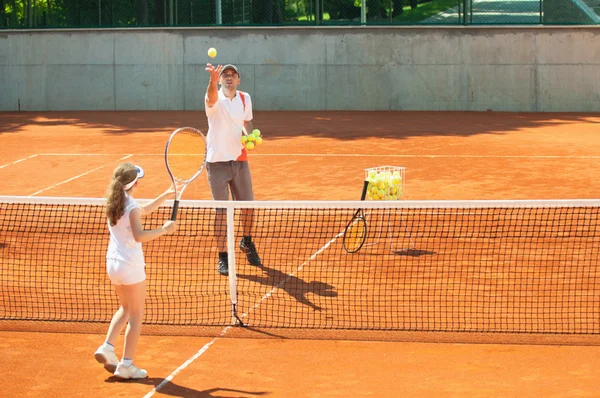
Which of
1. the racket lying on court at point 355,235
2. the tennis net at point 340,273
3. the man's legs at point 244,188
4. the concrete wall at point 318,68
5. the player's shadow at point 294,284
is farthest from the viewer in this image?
the concrete wall at point 318,68

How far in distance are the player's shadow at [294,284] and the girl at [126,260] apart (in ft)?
7.80

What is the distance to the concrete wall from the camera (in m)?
25.9

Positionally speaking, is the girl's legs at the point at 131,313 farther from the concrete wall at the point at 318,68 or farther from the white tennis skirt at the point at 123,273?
the concrete wall at the point at 318,68

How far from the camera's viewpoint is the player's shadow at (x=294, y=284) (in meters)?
9.14

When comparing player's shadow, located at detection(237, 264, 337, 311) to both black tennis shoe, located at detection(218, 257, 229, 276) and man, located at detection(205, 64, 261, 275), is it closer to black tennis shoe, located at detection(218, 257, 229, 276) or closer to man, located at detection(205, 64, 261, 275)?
black tennis shoe, located at detection(218, 257, 229, 276)

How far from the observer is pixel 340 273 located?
9953 mm

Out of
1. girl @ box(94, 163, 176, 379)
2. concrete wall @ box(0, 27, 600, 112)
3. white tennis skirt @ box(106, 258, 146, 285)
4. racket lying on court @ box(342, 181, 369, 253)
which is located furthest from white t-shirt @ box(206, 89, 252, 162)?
concrete wall @ box(0, 27, 600, 112)

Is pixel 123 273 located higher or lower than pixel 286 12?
lower

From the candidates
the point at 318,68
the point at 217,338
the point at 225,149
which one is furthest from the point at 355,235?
the point at 318,68

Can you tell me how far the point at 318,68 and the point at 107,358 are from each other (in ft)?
68.2

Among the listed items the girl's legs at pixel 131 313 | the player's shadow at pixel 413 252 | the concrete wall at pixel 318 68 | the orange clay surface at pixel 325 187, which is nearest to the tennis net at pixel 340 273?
the player's shadow at pixel 413 252

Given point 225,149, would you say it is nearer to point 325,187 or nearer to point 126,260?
point 126,260

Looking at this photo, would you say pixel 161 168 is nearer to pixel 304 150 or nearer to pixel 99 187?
pixel 99 187

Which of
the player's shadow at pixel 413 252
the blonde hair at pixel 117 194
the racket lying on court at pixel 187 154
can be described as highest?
the racket lying on court at pixel 187 154
